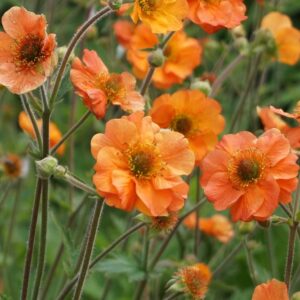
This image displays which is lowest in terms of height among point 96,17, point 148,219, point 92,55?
point 148,219

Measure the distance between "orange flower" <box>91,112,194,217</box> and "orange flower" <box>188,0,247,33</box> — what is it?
34 cm

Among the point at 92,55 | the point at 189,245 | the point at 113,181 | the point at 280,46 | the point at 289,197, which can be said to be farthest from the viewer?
the point at 189,245

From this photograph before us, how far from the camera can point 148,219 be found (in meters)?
1.78

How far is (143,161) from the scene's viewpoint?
1682 millimetres

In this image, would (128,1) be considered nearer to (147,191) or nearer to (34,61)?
(34,61)

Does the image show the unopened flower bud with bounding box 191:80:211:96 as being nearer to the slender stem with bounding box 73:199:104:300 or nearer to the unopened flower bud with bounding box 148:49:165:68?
the unopened flower bud with bounding box 148:49:165:68

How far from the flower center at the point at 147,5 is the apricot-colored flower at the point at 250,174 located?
13.6 inches

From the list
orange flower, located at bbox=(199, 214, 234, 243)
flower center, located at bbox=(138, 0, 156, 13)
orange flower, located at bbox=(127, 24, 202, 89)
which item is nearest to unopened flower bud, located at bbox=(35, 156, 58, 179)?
flower center, located at bbox=(138, 0, 156, 13)

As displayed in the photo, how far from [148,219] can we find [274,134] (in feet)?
1.11

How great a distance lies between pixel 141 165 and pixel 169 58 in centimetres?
89

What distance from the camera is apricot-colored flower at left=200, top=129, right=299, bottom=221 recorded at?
1688 millimetres

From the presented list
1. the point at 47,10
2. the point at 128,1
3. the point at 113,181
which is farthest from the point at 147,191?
the point at 47,10

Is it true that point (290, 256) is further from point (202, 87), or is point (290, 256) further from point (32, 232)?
point (202, 87)

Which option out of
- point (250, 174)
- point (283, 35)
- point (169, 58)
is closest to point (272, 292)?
point (250, 174)
